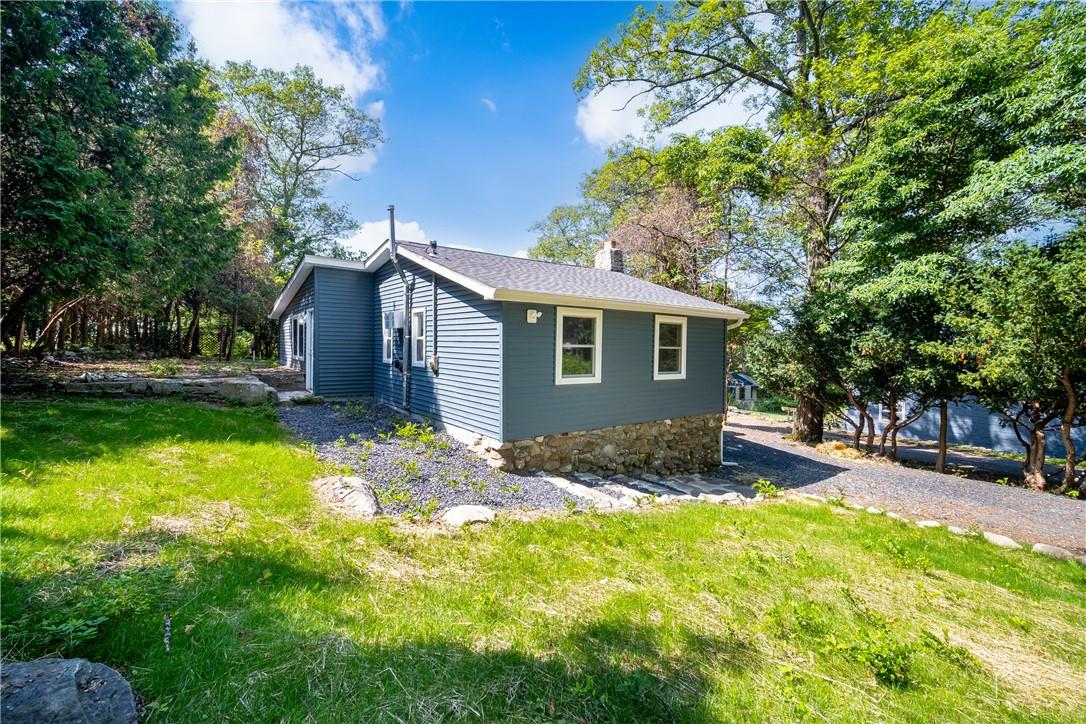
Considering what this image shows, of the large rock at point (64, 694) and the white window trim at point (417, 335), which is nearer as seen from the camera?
the large rock at point (64, 694)

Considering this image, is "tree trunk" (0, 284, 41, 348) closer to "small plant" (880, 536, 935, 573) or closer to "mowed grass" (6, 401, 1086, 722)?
"mowed grass" (6, 401, 1086, 722)

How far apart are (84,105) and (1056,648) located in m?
14.8

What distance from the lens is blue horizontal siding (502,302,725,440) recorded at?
661cm

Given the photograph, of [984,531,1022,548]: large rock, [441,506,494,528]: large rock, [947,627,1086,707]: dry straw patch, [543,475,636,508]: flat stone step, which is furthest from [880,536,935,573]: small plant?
[441,506,494,528]: large rock

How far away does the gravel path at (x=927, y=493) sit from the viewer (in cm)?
603

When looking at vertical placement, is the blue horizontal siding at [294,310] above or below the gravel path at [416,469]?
above

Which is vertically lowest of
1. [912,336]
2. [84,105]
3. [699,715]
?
[699,715]

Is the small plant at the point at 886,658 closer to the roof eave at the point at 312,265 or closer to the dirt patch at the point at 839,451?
the dirt patch at the point at 839,451

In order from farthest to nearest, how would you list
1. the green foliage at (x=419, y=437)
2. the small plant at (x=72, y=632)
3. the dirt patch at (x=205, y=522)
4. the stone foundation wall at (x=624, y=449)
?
the green foliage at (x=419, y=437) < the stone foundation wall at (x=624, y=449) < the dirt patch at (x=205, y=522) < the small plant at (x=72, y=632)

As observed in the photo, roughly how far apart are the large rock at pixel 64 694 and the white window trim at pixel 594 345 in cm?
575

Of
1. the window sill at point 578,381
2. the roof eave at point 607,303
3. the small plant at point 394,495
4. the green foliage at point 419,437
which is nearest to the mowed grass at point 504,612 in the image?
the small plant at point 394,495

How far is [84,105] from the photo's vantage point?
7.89 metres

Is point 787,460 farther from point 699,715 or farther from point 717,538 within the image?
point 699,715

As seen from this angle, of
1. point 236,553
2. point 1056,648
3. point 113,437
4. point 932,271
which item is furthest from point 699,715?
point 932,271
